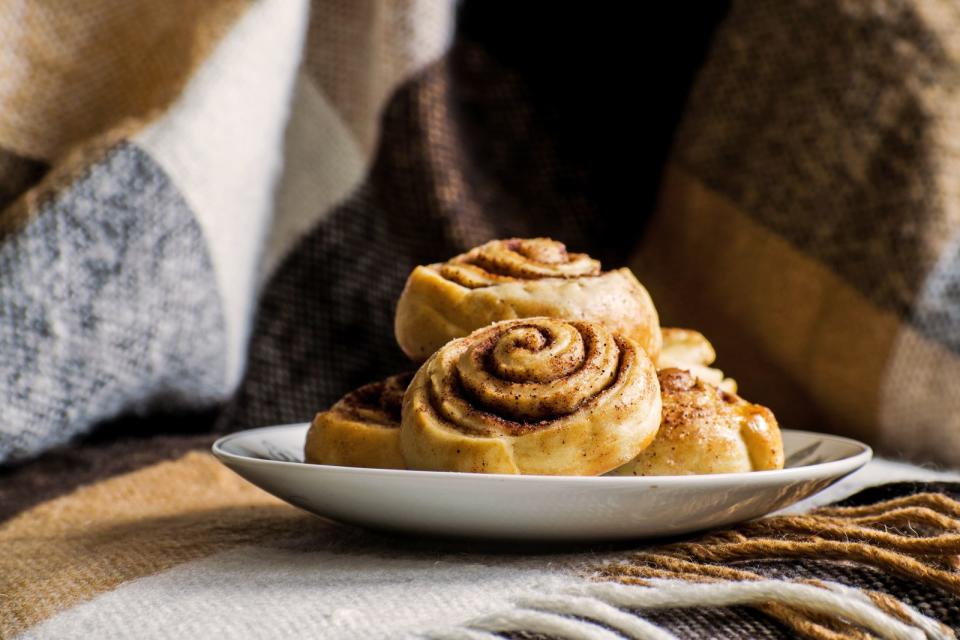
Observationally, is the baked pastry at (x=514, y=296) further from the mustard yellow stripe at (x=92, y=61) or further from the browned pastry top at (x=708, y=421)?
the mustard yellow stripe at (x=92, y=61)

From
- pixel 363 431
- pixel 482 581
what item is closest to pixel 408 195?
pixel 363 431

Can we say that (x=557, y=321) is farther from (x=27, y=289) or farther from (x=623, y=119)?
(x=623, y=119)

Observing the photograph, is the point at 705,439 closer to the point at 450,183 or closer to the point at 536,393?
the point at 536,393

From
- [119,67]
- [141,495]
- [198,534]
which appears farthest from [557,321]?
[119,67]

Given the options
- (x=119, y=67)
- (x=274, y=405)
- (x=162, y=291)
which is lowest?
(x=274, y=405)

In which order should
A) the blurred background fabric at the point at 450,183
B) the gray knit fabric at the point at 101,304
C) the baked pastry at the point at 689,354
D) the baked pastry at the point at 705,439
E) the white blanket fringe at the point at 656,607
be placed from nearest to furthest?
the white blanket fringe at the point at 656,607, the baked pastry at the point at 705,439, the baked pastry at the point at 689,354, the gray knit fabric at the point at 101,304, the blurred background fabric at the point at 450,183

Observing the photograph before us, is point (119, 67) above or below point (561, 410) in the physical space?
above

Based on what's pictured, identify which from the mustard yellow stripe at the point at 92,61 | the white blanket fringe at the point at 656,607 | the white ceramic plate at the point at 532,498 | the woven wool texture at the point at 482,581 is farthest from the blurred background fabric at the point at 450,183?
the white blanket fringe at the point at 656,607

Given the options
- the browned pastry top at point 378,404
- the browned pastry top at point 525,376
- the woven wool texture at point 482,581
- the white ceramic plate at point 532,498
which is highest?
the browned pastry top at point 525,376
